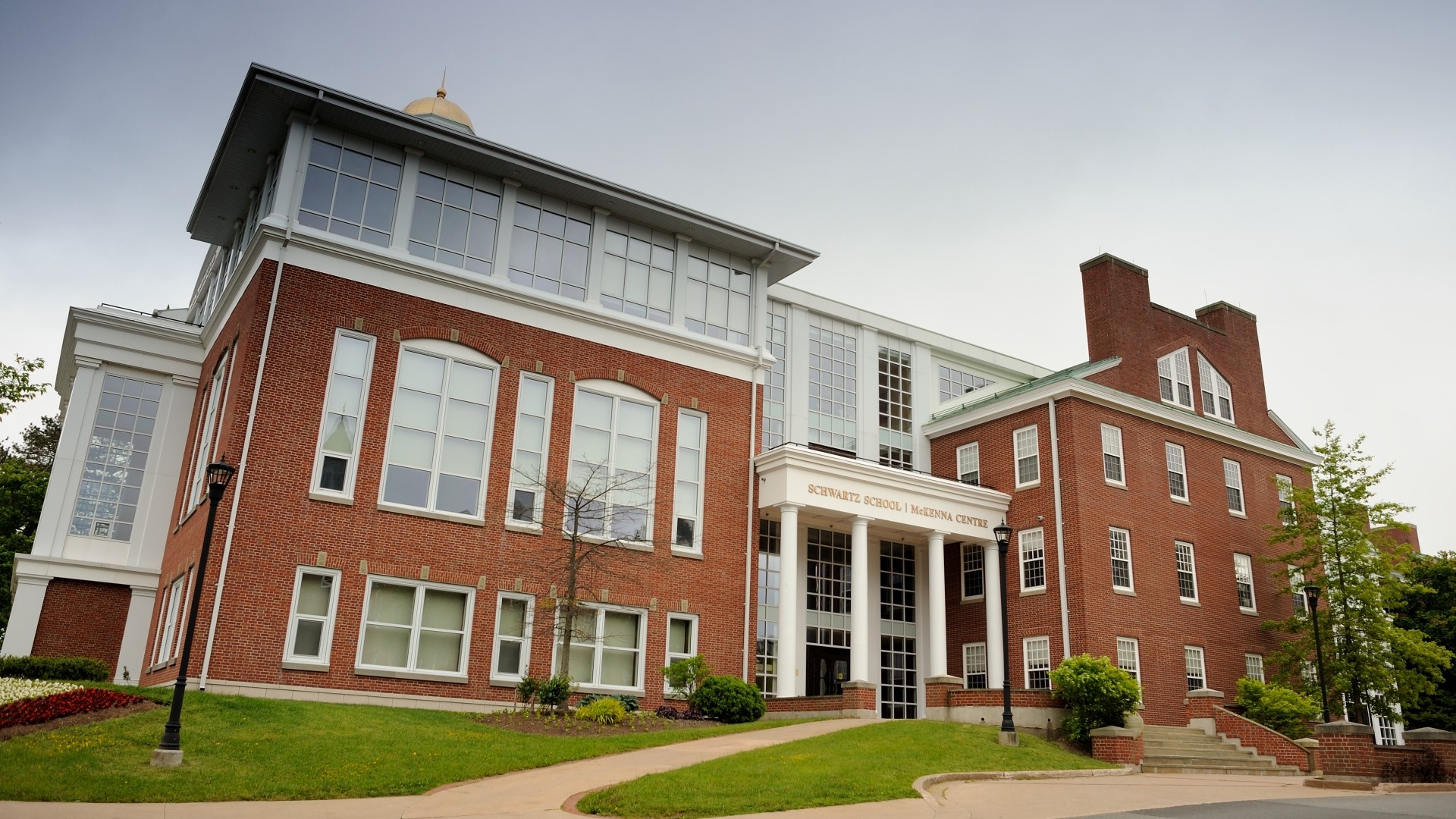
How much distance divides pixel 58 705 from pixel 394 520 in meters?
7.91

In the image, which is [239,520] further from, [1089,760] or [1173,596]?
[1173,596]

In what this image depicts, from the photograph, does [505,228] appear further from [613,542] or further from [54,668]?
[54,668]

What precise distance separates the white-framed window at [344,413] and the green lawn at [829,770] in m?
11.2

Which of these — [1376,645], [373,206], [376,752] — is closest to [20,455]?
[373,206]

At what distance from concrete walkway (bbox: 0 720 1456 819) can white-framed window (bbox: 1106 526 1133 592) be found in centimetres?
1026

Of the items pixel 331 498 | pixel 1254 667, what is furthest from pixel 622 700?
pixel 1254 667

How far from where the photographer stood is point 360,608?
887 inches

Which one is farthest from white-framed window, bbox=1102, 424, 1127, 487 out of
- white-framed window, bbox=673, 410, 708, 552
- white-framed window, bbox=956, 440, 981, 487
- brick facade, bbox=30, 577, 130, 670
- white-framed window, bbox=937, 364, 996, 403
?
brick facade, bbox=30, 577, 130, 670

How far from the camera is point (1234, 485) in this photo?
35719mm

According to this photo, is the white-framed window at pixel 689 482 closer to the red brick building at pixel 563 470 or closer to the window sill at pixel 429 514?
the red brick building at pixel 563 470

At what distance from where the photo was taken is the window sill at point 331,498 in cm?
2256

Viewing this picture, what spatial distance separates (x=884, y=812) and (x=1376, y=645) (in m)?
24.8

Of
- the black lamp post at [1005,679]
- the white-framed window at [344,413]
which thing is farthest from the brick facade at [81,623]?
the black lamp post at [1005,679]

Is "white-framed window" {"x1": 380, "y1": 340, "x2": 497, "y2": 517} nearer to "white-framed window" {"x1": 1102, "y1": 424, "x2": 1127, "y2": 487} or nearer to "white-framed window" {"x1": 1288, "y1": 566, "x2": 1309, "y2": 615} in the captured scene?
"white-framed window" {"x1": 1102, "y1": 424, "x2": 1127, "y2": 487}
